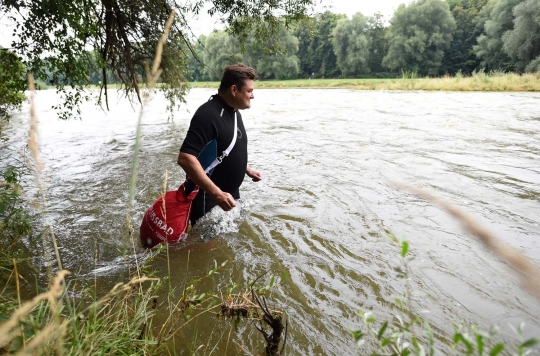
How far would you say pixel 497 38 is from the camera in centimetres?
5741

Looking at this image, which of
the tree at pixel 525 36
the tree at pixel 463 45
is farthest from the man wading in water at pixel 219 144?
the tree at pixel 463 45

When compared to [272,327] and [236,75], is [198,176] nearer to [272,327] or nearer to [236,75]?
[236,75]

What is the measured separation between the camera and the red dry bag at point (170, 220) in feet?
12.3

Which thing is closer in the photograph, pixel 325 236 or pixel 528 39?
pixel 325 236

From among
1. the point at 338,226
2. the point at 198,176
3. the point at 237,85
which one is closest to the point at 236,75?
the point at 237,85

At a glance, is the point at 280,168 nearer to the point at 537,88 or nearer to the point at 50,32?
the point at 50,32

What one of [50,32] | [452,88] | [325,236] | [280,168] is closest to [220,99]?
[325,236]

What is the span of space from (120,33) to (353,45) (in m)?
79.2

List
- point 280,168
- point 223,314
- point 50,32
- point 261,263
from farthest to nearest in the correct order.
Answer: point 280,168, point 50,32, point 261,263, point 223,314

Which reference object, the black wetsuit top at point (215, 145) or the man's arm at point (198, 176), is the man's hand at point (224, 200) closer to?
the man's arm at point (198, 176)

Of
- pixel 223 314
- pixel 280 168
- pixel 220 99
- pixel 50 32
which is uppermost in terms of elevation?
pixel 50 32

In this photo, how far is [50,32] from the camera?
5777mm

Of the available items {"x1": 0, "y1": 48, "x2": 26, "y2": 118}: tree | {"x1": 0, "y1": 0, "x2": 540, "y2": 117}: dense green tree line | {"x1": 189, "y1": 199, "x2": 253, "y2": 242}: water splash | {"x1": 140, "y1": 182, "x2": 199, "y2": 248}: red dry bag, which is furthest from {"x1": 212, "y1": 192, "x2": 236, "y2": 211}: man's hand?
{"x1": 0, "y1": 48, "x2": 26, "y2": 118}: tree

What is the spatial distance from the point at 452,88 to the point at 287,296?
29380 millimetres
